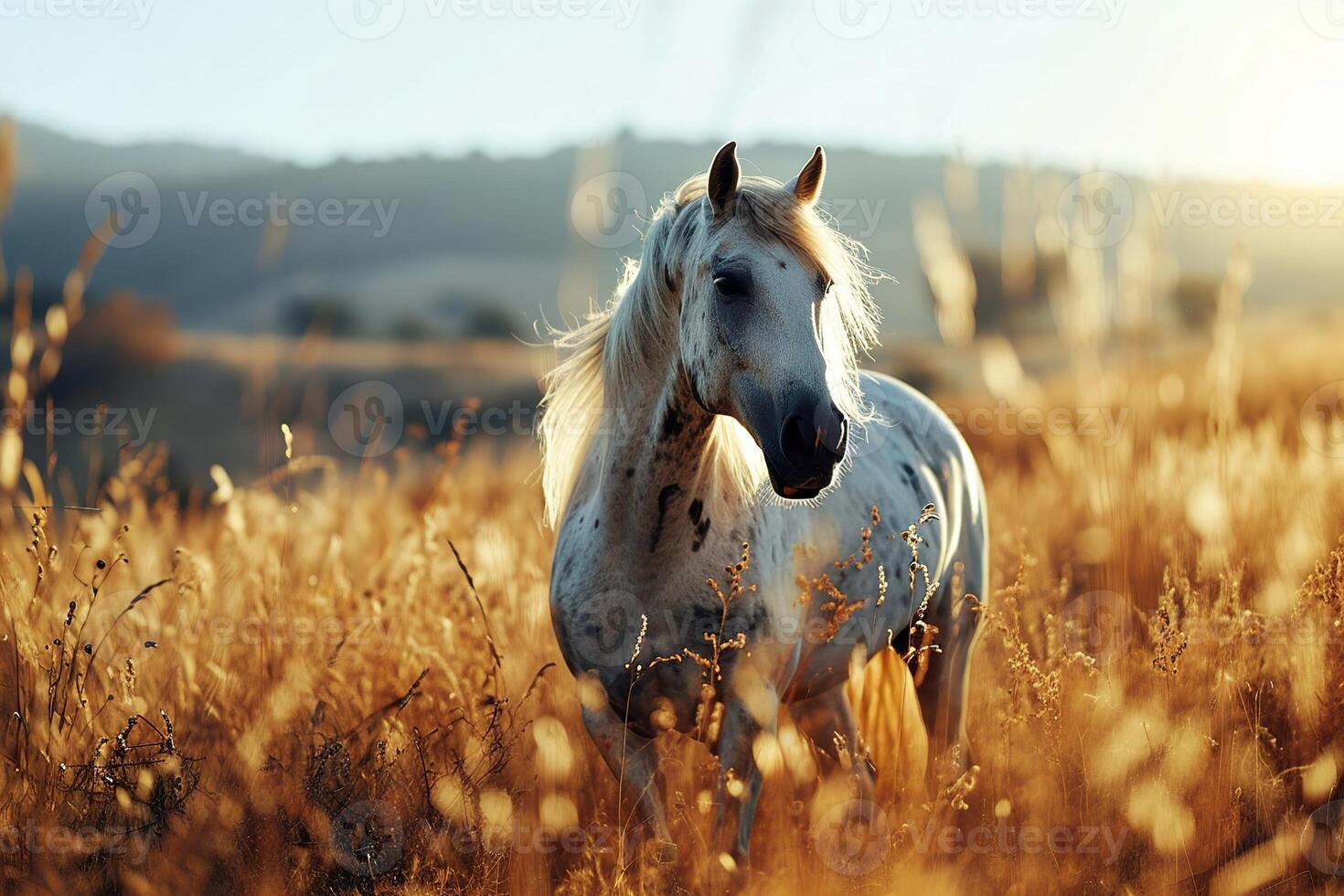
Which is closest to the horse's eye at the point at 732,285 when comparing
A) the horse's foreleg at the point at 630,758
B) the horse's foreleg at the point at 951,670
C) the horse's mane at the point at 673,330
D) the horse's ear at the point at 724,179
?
the horse's mane at the point at 673,330

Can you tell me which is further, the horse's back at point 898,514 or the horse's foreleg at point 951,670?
the horse's foreleg at point 951,670

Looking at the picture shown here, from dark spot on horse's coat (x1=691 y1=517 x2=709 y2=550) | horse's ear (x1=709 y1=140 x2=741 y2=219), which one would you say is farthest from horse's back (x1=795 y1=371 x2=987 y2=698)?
horse's ear (x1=709 y1=140 x2=741 y2=219)

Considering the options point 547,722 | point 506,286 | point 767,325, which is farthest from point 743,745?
point 506,286

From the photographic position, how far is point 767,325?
2439 millimetres

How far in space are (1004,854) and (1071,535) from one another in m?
3.23

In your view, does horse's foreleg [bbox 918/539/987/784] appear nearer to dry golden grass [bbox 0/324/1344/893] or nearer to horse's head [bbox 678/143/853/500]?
dry golden grass [bbox 0/324/1344/893]

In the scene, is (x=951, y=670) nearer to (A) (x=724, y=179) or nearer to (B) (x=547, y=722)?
(B) (x=547, y=722)

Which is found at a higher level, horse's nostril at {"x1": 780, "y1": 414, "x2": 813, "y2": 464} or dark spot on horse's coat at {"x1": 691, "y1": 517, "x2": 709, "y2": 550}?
horse's nostril at {"x1": 780, "y1": 414, "x2": 813, "y2": 464}

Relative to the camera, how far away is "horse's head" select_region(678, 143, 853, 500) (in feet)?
7.64

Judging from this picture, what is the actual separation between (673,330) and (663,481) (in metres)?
0.43

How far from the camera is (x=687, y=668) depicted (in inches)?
107

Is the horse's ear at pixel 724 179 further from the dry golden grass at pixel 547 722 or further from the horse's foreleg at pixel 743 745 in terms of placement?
the horse's foreleg at pixel 743 745

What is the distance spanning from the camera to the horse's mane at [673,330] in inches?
105

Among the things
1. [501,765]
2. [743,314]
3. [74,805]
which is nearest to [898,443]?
[743,314]
